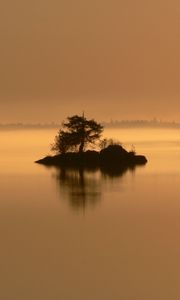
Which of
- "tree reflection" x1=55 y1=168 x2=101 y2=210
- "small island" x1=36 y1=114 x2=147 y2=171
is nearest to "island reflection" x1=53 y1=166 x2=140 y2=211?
"tree reflection" x1=55 y1=168 x2=101 y2=210

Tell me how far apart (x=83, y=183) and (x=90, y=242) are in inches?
716

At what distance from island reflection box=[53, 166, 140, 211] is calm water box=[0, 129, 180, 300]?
0.05 meters

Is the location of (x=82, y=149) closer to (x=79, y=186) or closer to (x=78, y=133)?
(x=78, y=133)

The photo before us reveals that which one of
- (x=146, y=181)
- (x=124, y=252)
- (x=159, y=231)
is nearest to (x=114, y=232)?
(x=159, y=231)

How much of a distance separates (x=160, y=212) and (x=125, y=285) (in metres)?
10.9

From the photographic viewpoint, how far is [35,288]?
53.6ft

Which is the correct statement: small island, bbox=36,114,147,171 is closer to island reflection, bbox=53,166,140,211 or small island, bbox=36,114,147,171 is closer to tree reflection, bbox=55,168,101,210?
island reflection, bbox=53,166,140,211

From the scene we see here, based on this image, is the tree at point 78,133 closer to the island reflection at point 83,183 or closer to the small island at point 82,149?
the small island at point 82,149

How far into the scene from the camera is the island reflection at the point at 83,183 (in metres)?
30.9

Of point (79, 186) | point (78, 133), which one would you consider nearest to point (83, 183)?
point (79, 186)

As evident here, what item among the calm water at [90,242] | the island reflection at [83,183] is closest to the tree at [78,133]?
the island reflection at [83,183]

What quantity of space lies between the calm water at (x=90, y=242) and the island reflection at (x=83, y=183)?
0.17 feet

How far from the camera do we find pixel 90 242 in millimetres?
20953

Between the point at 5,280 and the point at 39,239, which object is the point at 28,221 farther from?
the point at 5,280
